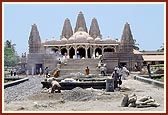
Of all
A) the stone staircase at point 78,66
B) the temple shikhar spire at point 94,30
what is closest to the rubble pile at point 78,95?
the stone staircase at point 78,66

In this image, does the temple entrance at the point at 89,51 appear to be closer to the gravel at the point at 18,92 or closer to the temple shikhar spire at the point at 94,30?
the temple shikhar spire at the point at 94,30

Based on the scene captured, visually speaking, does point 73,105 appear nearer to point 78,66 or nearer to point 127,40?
point 78,66

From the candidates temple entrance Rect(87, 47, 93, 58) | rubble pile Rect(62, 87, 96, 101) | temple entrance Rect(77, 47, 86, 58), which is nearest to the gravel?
rubble pile Rect(62, 87, 96, 101)

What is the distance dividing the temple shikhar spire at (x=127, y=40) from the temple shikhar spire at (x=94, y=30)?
751cm

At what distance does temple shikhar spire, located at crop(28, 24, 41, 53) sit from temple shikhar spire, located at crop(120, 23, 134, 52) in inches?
368

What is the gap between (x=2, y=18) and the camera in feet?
25.8

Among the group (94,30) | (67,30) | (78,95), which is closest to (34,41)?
(67,30)

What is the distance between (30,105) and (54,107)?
0.81 metres

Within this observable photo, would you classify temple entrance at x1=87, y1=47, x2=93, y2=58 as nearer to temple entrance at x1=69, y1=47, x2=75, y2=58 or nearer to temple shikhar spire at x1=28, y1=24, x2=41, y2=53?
temple entrance at x1=69, y1=47, x2=75, y2=58

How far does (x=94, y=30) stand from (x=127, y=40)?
34.2 ft

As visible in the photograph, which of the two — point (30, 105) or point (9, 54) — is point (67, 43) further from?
point (30, 105)

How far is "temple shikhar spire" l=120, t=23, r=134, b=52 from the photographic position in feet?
130

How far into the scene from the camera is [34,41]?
134 ft

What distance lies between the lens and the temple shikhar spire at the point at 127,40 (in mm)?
39625
